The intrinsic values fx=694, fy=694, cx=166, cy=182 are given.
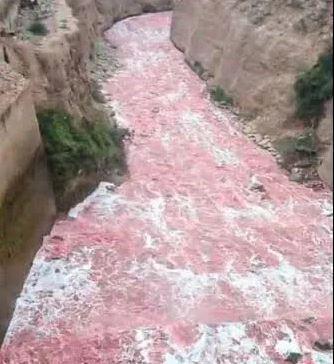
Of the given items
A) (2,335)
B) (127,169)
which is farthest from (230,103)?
(2,335)

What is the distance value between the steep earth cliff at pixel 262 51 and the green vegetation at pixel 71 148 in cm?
517

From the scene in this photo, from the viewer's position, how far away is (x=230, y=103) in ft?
75.5

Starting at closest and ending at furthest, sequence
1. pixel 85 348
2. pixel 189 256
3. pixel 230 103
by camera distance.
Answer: pixel 85 348, pixel 189 256, pixel 230 103

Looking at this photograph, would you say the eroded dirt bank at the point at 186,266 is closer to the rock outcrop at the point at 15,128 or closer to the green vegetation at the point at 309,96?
the green vegetation at the point at 309,96

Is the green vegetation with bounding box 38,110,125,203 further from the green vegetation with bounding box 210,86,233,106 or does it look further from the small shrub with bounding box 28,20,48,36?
the green vegetation with bounding box 210,86,233,106

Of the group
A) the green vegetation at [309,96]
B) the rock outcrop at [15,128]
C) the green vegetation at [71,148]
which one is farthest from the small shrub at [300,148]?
the rock outcrop at [15,128]

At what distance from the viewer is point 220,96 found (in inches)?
921

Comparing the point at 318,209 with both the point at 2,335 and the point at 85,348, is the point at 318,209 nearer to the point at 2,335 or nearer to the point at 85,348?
the point at 85,348

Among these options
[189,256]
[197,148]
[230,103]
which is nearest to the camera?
[189,256]

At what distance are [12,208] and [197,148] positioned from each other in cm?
760

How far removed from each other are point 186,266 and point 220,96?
9093 mm

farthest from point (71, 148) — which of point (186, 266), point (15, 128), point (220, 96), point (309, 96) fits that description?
point (220, 96)

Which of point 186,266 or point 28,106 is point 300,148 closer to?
point 186,266

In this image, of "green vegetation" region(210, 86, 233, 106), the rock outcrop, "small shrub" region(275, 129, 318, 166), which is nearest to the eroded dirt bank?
"small shrub" region(275, 129, 318, 166)
